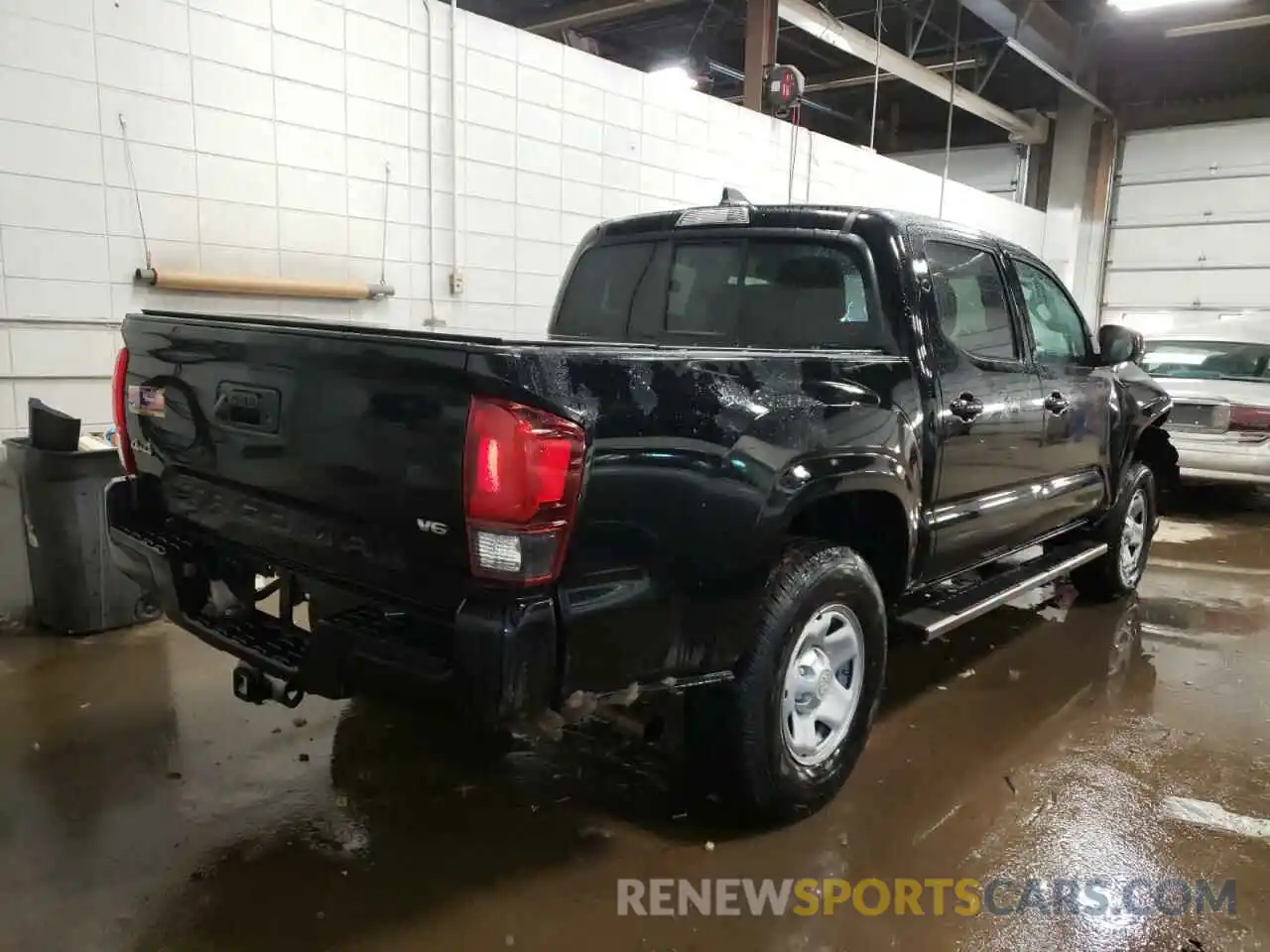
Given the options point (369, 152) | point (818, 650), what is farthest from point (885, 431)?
point (369, 152)

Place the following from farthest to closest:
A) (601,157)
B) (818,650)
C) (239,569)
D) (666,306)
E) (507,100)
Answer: (601,157), (507,100), (666,306), (818,650), (239,569)

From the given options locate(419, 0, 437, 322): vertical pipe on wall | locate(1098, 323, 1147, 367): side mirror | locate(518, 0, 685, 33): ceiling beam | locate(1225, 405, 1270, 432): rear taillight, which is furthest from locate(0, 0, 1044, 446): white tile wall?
locate(1225, 405, 1270, 432): rear taillight

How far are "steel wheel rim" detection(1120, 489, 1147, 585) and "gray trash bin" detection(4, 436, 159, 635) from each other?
16.3 ft

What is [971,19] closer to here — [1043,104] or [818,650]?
[1043,104]

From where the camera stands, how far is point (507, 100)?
17.9 ft

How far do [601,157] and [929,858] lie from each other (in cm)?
486

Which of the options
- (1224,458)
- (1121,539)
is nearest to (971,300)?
(1121,539)

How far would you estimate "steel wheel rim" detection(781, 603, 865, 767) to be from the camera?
2664 millimetres

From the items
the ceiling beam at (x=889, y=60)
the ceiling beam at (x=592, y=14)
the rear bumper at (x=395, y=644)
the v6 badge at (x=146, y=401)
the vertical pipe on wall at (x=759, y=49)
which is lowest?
the rear bumper at (x=395, y=644)

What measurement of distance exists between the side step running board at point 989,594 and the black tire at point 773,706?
1.58ft

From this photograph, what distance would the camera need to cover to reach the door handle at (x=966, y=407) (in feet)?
10.5

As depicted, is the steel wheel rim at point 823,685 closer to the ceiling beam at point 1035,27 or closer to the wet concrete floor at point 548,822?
the wet concrete floor at point 548,822

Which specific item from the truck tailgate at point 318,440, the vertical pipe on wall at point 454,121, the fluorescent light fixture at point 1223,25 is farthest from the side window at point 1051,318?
the fluorescent light fixture at point 1223,25

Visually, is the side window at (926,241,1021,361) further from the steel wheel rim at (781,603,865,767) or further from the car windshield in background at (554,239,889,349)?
the steel wheel rim at (781,603,865,767)
